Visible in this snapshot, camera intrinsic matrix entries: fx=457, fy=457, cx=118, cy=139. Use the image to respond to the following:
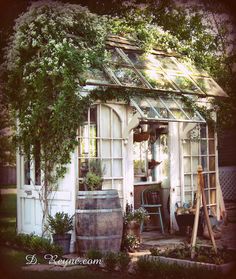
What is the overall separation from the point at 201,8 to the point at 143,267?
11.9ft

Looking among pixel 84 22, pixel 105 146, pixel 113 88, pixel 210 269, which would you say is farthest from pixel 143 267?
pixel 84 22

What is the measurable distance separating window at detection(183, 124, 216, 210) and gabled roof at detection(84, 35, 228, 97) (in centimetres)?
83

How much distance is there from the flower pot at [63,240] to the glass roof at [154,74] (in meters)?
2.32

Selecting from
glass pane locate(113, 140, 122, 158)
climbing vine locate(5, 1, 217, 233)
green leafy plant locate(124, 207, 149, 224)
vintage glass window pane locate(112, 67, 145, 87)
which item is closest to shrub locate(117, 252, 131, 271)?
green leafy plant locate(124, 207, 149, 224)

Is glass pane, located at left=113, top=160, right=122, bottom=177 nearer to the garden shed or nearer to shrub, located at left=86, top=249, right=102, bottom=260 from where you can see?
the garden shed

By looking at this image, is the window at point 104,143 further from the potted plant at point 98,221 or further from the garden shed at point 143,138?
the potted plant at point 98,221

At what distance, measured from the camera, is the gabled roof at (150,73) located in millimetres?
7309

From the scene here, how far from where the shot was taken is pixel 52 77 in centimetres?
715

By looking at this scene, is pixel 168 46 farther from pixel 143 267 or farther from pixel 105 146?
pixel 143 267

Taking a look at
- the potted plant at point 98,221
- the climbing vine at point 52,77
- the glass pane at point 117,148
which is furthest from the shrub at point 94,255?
the glass pane at point 117,148

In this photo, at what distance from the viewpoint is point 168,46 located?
358 inches

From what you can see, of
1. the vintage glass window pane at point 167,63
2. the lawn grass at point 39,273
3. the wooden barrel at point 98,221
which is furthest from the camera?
the vintage glass window pane at point 167,63

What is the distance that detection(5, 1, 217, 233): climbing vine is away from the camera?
7.00 m

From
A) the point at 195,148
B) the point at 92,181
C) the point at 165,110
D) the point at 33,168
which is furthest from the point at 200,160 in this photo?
the point at 33,168
